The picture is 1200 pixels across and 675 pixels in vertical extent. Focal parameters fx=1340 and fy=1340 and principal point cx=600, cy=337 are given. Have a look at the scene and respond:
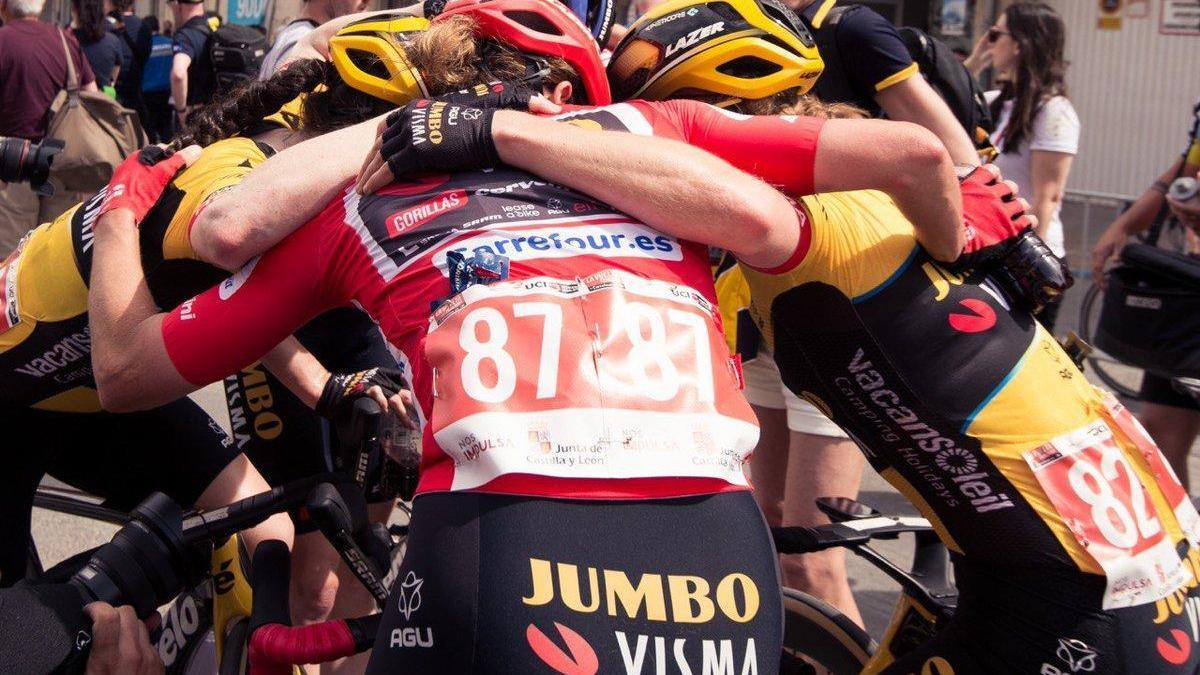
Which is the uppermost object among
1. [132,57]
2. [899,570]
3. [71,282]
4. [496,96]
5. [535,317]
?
[496,96]

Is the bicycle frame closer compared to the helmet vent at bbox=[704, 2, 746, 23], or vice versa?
the helmet vent at bbox=[704, 2, 746, 23]

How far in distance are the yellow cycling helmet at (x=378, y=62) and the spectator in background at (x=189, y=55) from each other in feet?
25.1

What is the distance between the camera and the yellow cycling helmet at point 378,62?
2.41 m

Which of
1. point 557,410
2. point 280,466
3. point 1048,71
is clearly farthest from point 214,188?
point 1048,71

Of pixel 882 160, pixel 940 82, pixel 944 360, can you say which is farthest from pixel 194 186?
pixel 940 82

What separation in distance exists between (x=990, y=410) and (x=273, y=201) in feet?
4.46

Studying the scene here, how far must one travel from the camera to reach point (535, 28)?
237 centimetres

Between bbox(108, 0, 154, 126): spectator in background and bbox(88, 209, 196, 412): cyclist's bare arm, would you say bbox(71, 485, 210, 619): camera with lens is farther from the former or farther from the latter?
bbox(108, 0, 154, 126): spectator in background

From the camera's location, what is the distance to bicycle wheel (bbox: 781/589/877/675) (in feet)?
10.2

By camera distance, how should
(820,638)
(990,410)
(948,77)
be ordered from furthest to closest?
(948,77)
(820,638)
(990,410)

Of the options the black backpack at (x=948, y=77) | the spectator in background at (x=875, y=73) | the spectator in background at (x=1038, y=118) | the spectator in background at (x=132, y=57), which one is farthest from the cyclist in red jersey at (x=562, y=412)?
the spectator in background at (x=132, y=57)

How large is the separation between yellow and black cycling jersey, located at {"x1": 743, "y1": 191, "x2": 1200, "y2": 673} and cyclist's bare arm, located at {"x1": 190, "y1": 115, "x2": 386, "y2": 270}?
0.83m

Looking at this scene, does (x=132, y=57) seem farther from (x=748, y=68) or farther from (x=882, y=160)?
(x=882, y=160)

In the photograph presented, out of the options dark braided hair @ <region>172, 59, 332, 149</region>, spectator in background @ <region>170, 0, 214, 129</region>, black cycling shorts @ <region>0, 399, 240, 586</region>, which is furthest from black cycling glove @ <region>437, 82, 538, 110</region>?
spectator in background @ <region>170, 0, 214, 129</region>
